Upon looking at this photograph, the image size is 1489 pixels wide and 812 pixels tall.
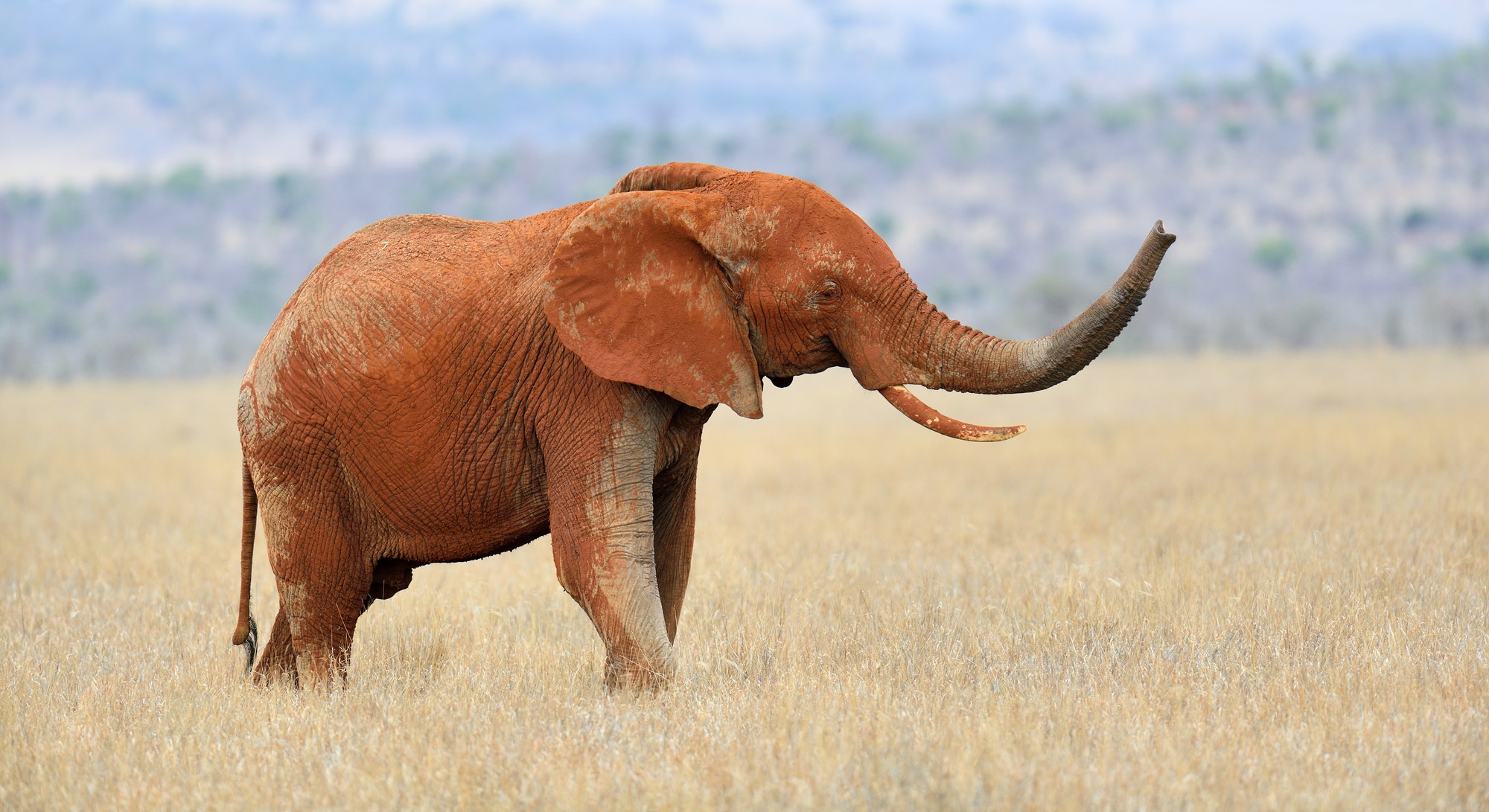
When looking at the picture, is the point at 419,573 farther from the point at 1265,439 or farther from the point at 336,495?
the point at 1265,439

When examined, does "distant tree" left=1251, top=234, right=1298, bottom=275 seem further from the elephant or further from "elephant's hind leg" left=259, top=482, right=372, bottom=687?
"elephant's hind leg" left=259, top=482, right=372, bottom=687

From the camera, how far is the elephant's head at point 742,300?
5758 mm

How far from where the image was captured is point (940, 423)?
5.73 meters

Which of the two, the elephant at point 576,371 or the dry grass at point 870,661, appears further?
the elephant at point 576,371

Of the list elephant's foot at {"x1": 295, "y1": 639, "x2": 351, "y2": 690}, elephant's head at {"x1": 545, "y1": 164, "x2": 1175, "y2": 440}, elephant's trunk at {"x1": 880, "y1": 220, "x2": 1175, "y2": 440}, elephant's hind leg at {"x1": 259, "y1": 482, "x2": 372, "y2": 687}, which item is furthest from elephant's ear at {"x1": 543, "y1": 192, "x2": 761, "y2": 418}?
elephant's foot at {"x1": 295, "y1": 639, "x2": 351, "y2": 690}

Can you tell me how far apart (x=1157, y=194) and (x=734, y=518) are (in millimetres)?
54250

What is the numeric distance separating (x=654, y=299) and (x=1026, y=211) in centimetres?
5980

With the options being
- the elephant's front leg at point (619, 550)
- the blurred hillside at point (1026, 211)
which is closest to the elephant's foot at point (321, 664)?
the elephant's front leg at point (619, 550)

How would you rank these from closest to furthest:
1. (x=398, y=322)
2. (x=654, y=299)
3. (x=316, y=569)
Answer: (x=654, y=299), (x=398, y=322), (x=316, y=569)

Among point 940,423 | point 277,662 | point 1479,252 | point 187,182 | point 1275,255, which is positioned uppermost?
point 187,182

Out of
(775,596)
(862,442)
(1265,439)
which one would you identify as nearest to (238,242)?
(862,442)

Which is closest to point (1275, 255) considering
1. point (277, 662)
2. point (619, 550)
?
point (277, 662)

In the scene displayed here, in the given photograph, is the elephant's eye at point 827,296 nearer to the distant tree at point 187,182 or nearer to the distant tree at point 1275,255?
the distant tree at point 1275,255

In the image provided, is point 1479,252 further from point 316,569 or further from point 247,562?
point 316,569
